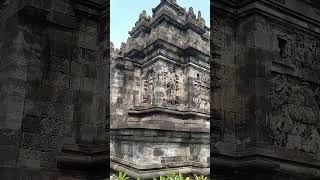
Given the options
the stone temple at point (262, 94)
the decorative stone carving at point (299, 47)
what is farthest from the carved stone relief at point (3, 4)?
the decorative stone carving at point (299, 47)

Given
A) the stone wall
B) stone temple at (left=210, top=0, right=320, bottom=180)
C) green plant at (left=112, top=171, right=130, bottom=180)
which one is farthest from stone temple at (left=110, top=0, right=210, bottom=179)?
the stone wall

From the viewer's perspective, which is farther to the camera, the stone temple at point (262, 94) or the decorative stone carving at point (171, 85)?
the decorative stone carving at point (171, 85)

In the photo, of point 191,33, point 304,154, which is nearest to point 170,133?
point 191,33

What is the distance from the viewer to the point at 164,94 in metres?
23.0

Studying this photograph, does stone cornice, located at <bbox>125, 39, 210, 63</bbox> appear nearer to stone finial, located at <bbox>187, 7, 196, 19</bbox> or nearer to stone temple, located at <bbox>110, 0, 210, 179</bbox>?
stone temple, located at <bbox>110, 0, 210, 179</bbox>

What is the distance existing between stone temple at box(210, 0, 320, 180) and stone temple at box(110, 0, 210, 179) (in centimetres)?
1028

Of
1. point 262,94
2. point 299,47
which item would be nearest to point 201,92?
point 299,47

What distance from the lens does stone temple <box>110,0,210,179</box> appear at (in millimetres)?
18625

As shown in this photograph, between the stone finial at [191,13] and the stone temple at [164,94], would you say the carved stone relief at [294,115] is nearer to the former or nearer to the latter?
the stone temple at [164,94]

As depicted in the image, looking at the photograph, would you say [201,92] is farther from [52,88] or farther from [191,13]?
[52,88]

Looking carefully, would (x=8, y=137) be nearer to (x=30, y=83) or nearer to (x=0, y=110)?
(x=0, y=110)

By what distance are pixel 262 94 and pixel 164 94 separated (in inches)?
591

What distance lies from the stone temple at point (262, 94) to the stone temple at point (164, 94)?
33.7ft

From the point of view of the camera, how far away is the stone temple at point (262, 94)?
791 cm
